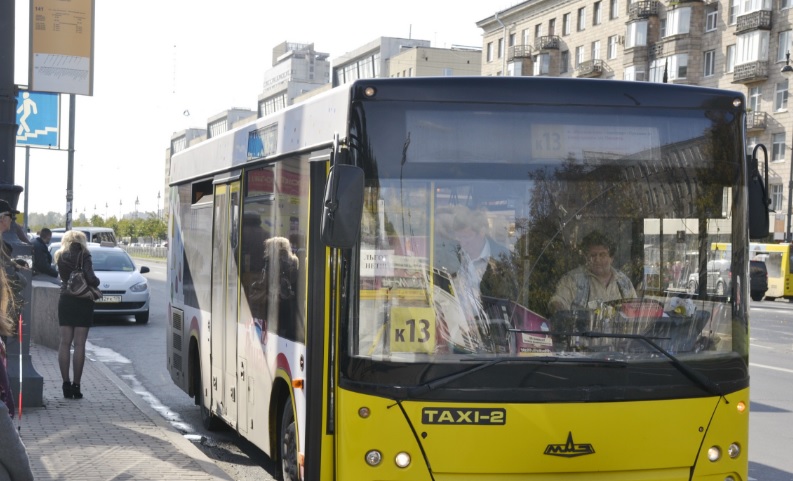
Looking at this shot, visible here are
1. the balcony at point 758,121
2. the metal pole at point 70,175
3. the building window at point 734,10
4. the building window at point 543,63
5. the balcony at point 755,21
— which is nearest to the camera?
the metal pole at point 70,175

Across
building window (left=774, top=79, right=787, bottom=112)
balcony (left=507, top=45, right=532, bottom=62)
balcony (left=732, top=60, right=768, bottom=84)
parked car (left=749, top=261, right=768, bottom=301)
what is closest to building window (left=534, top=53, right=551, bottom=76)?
balcony (left=507, top=45, right=532, bottom=62)

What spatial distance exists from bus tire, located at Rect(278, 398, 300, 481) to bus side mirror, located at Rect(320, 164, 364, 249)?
1.77 m

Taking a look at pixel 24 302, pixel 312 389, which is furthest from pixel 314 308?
pixel 24 302

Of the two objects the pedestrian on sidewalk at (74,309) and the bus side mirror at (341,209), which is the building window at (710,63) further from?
the bus side mirror at (341,209)

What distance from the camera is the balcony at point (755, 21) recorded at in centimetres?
5644

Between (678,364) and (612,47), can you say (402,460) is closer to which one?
(678,364)

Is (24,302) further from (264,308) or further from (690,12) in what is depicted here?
(690,12)

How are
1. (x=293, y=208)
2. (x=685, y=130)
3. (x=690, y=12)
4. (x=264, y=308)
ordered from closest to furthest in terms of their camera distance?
1. (x=685, y=130)
2. (x=293, y=208)
3. (x=264, y=308)
4. (x=690, y=12)

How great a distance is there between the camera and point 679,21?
63.4 metres

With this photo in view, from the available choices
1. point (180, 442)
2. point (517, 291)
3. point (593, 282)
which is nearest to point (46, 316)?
point (180, 442)

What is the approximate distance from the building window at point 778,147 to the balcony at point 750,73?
3057 millimetres

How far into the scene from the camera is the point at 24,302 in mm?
9930

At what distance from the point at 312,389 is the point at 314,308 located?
0.42 metres

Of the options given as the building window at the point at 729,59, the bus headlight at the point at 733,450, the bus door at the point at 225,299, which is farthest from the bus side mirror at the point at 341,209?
the building window at the point at 729,59
